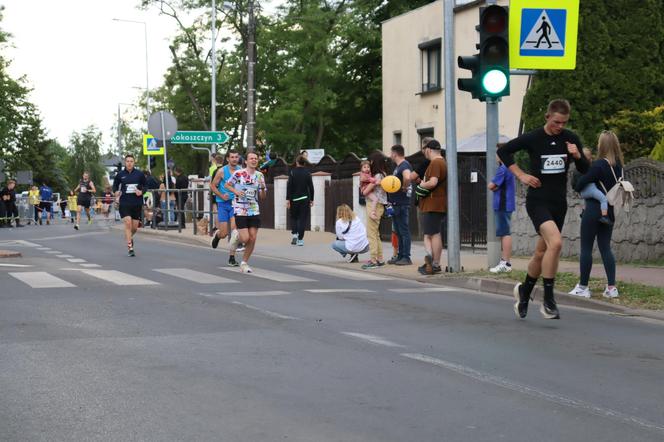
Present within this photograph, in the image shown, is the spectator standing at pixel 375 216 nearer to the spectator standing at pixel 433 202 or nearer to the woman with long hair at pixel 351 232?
the woman with long hair at pixel 351 232

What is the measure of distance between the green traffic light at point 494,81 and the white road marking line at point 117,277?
486 cm

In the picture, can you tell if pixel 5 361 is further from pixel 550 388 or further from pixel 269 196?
pixel 269 196

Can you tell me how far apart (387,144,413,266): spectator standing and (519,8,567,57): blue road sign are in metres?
2.88

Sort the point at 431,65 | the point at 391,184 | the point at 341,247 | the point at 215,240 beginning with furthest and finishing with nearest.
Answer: the point at 431,65 → the point at 215,240 → the point at 341,247 → the point at 391,184

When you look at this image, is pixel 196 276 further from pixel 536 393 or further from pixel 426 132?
pixel 426 132

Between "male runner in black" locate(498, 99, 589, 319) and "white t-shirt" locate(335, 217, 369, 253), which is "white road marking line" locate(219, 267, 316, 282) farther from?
"male runner in black" locate(498, 99, 589, 319)

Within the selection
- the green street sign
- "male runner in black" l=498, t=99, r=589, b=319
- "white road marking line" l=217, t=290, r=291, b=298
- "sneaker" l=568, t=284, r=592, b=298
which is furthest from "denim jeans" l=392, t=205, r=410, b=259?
the green street sign

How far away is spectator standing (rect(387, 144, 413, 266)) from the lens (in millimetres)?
16219

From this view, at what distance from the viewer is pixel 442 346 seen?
26.6 feet

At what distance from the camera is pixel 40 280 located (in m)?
13.7

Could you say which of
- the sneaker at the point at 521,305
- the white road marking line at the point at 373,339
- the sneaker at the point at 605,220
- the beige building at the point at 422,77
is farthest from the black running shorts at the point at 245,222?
the beige building at the point at 422,77

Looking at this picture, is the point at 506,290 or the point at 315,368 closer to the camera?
the point at 315,368

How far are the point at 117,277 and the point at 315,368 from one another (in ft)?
25.3

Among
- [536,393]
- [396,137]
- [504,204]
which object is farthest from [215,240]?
[396,137]
